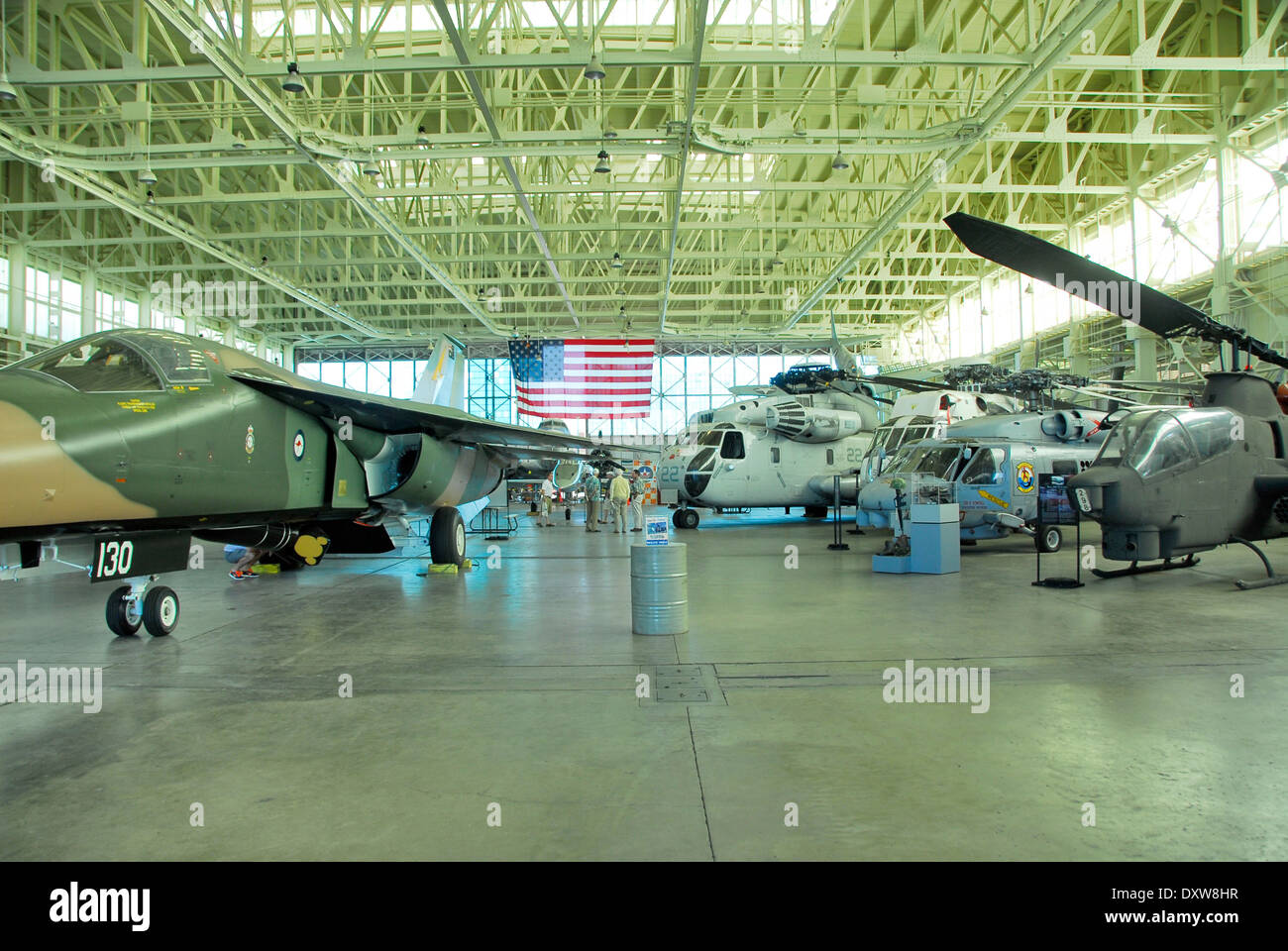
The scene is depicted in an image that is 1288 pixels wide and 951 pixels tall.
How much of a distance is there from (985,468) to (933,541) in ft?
9.40

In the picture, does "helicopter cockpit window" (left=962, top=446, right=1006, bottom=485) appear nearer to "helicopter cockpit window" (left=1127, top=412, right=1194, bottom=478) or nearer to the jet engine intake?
"helicopter cockpit window" (left=1127, top=412, right=1194, bottom=478)

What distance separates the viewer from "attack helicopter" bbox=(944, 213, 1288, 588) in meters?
8.66

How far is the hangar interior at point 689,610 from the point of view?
121 inches

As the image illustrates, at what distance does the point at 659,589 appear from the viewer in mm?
6715

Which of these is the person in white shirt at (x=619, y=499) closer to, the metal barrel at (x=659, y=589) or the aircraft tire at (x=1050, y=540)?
the aircraft tire at (x=1050, y=540)

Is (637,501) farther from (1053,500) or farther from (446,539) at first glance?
(1053,500)

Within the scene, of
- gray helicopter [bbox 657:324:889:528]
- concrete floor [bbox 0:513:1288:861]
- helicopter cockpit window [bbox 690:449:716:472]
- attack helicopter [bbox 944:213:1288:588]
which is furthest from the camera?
gray helicopter [bbox 657:324:889:528]

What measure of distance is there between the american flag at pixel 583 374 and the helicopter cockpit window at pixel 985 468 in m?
22.9

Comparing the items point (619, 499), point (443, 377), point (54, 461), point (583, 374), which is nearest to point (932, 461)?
point (619, 499)

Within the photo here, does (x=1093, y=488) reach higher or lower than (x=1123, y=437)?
lower

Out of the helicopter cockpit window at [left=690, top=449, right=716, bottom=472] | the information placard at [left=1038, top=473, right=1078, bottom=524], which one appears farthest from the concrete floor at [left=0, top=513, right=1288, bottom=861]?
the helicopter cockpit window at [left=690, top=449, right=716, bottom=472]

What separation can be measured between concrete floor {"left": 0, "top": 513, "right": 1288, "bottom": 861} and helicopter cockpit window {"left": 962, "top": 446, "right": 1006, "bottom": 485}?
15.8 feet
